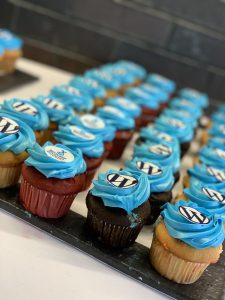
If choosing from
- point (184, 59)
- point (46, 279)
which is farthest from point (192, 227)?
point (184, 59)

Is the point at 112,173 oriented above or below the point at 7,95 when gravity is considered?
above

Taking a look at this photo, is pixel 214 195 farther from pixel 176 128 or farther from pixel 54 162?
pixel 176 128

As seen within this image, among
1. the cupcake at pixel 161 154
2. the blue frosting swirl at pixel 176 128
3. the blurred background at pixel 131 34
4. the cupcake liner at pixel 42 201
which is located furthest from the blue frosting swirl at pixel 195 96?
the cupcake liner at pixel 42 201

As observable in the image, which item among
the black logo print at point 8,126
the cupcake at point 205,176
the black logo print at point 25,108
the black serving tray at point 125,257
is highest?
the black logo print at point 8,126

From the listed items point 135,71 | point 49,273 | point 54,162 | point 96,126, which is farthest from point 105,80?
point 49,273

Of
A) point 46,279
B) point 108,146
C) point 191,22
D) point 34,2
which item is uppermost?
point 191,22

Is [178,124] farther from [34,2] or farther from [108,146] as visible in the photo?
[34,2]

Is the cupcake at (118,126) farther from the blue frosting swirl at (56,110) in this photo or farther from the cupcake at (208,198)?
the cupcake at (208,198)
